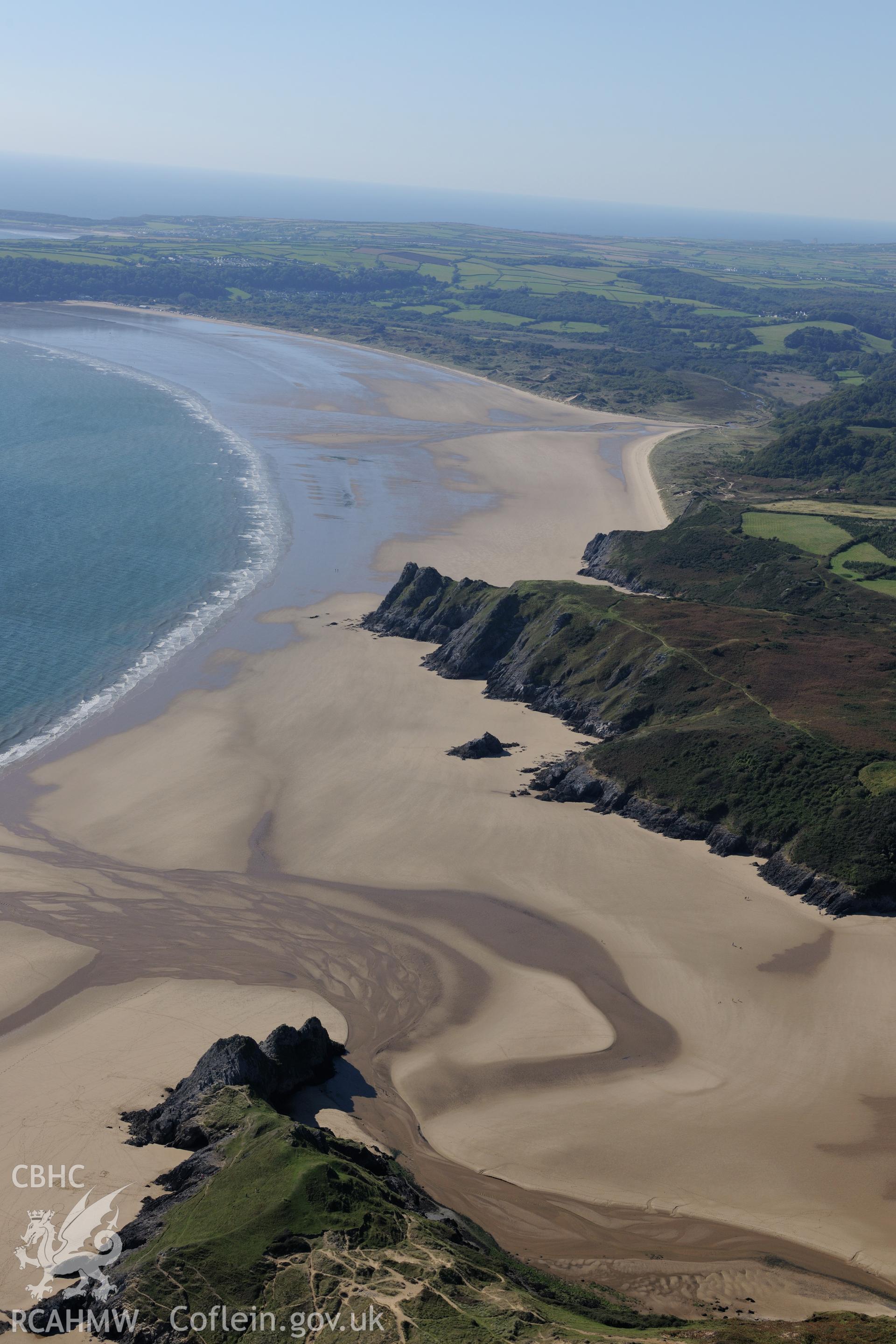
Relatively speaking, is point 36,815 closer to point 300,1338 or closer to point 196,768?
point 196,768

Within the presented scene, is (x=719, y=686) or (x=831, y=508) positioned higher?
(x=831, y=508)

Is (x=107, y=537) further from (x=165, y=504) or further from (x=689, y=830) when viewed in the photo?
(x=689, y=830)

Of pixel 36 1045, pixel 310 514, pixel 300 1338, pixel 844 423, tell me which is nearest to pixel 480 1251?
pixel 300 1338

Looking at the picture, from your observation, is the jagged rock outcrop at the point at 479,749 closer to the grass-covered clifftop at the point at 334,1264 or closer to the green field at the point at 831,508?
the grass-covered clifftop at the point at 334,1264

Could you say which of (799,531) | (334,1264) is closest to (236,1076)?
(334,1264)

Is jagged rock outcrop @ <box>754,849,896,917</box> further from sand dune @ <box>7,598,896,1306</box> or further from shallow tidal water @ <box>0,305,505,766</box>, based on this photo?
shallow tidal water @ <box>0,305,505,766</box>

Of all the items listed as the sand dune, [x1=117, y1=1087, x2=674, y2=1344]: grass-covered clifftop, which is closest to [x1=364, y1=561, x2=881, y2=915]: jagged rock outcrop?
the sand dune

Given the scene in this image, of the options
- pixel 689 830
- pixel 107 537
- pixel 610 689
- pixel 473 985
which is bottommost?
pixel 473 985
